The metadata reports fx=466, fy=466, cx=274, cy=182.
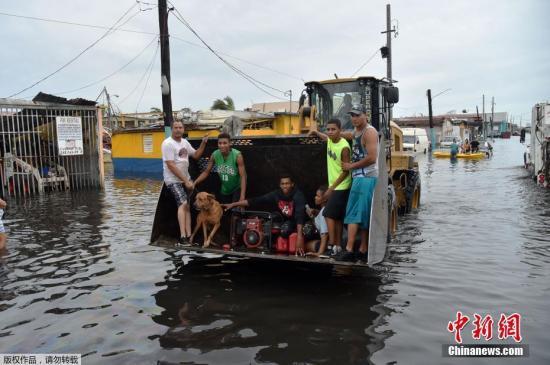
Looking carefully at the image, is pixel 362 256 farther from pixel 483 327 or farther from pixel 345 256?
pixel 483 327

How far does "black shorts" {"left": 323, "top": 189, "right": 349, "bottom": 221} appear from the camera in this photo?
6.12m

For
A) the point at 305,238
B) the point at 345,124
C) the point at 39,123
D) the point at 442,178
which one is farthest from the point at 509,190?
the point at 39,123

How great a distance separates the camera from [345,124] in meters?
9.71

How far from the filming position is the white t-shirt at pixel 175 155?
6.99 metres

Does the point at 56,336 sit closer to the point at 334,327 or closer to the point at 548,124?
the point at 334,327

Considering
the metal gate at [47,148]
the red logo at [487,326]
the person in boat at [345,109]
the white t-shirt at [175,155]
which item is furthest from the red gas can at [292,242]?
the metal gate at [47,148]

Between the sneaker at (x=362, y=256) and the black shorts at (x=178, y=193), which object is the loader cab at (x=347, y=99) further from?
the sneaker at (x=362, y=256)

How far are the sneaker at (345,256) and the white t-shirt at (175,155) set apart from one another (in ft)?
8.91

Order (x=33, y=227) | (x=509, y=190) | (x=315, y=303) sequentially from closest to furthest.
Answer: (x=315, y=303) < (x=33, y=227) < (x=509, y=190)

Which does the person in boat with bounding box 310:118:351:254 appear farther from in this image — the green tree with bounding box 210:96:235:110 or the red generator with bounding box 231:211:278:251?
the green tree with bounding box 210:96:235:110

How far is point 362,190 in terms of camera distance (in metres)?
5.88

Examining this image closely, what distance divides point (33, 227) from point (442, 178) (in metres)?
17.1

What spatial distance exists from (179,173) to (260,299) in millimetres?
2412

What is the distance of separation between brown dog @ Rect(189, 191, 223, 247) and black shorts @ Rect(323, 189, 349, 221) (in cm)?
176
